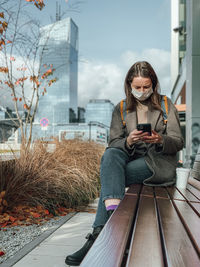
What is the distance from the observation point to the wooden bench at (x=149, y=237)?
0.71 m

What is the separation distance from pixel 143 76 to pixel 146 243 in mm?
1589

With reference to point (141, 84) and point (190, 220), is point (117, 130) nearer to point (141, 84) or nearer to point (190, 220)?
point (141, 84)

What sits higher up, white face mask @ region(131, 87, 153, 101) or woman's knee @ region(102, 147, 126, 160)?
white face mask @ region(131, 87, 153, 101)

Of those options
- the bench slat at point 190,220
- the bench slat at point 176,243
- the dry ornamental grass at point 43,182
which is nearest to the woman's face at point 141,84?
the bench slat at point 190,220

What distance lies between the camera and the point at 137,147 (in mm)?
2232

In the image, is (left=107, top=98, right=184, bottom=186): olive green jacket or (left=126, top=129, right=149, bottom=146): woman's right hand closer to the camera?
(left=126, top=129, right=149, bottom=146): woman's right hand

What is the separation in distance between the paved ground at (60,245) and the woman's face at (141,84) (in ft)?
4.59

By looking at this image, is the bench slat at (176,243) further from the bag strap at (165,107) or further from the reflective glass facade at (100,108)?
the reflective glass facade at (100,108)

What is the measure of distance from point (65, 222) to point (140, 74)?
1810 millimetres

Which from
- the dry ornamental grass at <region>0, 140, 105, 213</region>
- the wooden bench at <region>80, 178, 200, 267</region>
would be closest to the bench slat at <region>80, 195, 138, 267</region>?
the wooden bench at <region>80, 178, 200, 267</region>

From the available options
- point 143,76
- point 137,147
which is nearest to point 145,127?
point 137,147

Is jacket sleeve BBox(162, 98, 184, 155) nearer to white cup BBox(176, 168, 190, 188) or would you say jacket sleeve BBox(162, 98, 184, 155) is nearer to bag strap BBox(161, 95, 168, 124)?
bag strap BBox(161, 95, 168, 124)

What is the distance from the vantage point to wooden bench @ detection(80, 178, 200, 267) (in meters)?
0.71

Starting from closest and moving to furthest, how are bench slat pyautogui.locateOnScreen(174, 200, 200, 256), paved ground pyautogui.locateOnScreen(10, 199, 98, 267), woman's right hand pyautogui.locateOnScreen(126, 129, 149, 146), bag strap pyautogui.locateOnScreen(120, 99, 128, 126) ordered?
1. bench slat pyautogui.locateOnScreen(174, 200, 200, 256)
2. woman's right hand pyautogui.locateOnScreen(126, 129, 149, 146)
3. paved ground pyautogui.locateOnScreen(10, 199, 98, 267)
4. bag strap pyautogui.locateOnScreen(120, 99, 128, 126)
